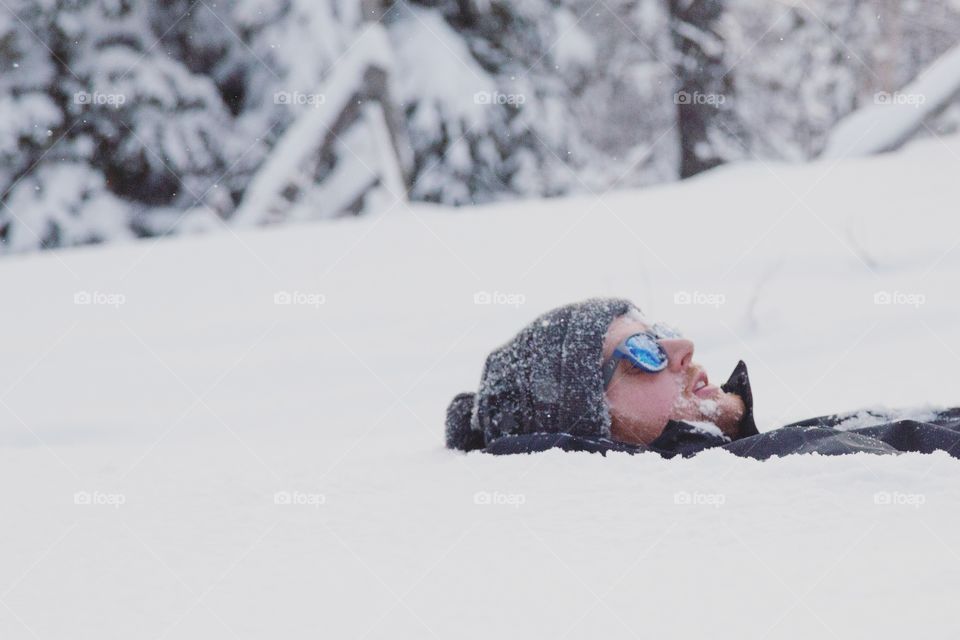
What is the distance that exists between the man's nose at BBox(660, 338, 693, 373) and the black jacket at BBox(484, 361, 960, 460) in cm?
15

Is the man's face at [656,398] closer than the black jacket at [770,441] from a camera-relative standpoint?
No

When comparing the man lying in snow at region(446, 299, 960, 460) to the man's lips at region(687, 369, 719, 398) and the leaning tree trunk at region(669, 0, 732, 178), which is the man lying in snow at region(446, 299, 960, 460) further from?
the leaning tree trunk at region(669, 0, 732, 178)

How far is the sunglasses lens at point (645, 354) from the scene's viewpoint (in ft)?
6.99

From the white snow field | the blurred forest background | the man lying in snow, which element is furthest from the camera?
the blurred forest background

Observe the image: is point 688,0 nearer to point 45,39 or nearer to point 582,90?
point 582,90

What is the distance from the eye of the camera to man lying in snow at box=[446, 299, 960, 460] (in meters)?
2.06

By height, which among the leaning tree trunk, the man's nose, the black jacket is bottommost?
the leaning tree trunk

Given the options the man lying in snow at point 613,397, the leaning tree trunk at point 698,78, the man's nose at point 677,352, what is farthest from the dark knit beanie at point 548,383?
the leaning tree trunk at point 698,78

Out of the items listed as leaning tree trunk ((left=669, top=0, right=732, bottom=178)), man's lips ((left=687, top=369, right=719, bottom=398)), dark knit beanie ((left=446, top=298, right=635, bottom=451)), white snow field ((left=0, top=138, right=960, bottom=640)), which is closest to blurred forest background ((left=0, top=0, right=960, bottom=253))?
leaning tree trunk ((left=669, top=0, right=732, bottom=178))

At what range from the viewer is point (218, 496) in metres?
1.82

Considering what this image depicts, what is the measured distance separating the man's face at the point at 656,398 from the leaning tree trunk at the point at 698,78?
901 cm

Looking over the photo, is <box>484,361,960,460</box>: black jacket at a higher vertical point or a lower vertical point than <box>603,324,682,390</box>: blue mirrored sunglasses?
lower

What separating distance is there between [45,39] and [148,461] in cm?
762

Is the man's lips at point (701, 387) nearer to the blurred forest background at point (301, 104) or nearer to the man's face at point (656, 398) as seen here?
the man's face at point (656, 398)
